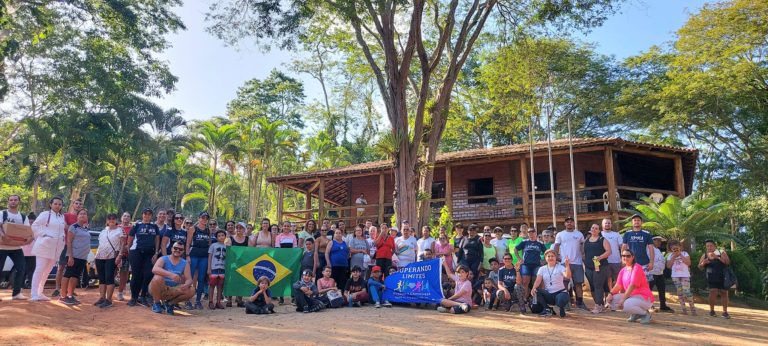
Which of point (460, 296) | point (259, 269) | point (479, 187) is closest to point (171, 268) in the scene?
point (259, 269)

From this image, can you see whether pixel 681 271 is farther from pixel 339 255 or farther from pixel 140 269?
pixel 140 269

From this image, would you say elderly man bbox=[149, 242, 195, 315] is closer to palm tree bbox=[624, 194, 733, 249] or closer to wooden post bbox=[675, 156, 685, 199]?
palm tree bbox=[624, 194, 733, 249]

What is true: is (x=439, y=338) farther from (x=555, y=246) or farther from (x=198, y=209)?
(x=198, y=209)

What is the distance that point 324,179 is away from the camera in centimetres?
2136

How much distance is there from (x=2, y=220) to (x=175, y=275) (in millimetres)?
2581

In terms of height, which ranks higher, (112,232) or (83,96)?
(83,96)

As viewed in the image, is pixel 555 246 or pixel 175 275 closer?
pixel 175 275

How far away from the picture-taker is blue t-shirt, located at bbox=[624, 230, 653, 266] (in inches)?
343

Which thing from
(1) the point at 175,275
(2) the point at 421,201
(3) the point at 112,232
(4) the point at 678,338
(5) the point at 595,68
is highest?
(5) the point at 595,68

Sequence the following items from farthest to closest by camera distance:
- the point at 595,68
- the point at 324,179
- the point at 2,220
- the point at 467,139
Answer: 1. the point at 467,139
2. the point at 595,68
3. the point at 324,179
4. the point at 2,220

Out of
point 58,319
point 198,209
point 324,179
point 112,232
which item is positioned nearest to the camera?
point 58,319

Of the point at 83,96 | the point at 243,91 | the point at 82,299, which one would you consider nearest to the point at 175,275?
the point at 82,299

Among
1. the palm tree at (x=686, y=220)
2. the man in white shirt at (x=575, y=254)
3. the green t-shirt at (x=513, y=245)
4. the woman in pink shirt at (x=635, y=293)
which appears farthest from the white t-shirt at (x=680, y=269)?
the palm tree at (x=686, y=220)

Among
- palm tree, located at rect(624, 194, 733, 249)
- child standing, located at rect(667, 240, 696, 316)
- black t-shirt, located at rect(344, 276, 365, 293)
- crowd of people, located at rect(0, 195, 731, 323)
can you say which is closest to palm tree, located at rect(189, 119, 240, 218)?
crowd of people, located at rect(0, 195, 731, 323)
